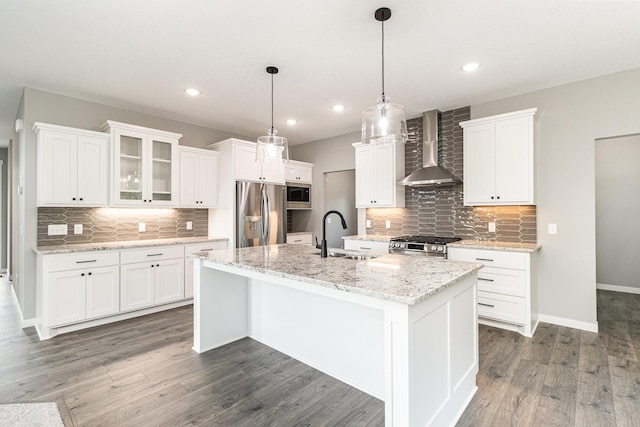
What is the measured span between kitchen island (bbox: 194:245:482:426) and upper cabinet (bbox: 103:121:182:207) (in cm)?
185

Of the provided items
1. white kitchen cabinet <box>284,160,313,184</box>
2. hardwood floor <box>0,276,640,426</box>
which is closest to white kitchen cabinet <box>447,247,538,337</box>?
hardwood floor <box>0,276,640,426</box>

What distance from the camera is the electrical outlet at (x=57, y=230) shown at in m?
3.60

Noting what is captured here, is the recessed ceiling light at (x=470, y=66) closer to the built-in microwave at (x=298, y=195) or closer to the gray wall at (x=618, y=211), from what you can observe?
the gray wall at (x=618, y=211)

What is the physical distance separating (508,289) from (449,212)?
1.31 metres

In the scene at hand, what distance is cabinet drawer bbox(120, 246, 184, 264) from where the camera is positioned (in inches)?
145

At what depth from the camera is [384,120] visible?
2.21 metres

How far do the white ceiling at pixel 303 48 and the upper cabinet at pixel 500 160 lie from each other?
1.26 ft

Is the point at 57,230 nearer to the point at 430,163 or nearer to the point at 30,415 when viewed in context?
the point at 30,415

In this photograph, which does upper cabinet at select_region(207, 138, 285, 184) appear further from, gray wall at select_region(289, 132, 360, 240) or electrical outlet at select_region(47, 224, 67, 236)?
electrical outlet at select_region(47, 224, 67, 236)

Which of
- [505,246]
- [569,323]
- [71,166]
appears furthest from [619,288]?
[71,166]

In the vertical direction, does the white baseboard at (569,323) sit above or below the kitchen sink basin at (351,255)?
below

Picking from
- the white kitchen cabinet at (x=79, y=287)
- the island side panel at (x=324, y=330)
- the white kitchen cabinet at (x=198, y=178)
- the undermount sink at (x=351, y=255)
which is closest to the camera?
the island side panel at (x=324, y=330)

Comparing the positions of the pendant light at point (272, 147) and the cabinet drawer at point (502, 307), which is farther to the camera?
the cabinet drawer at point (502, 307)

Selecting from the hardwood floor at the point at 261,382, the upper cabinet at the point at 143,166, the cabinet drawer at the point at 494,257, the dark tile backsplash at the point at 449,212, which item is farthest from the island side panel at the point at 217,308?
the dark tile backsplash at the point at 449,212
